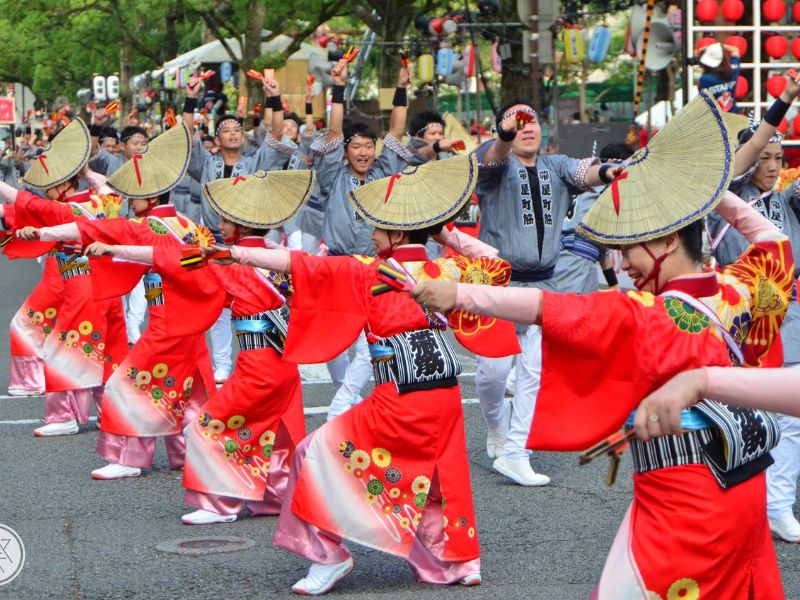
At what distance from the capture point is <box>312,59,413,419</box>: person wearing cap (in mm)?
8047

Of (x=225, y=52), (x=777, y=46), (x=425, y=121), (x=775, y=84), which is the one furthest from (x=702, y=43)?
(x=225, y=52)

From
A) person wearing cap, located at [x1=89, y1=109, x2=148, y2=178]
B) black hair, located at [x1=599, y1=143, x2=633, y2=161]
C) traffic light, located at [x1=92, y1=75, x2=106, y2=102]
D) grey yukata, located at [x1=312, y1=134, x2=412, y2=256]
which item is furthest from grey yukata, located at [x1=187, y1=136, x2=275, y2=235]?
traffic light, located at [x1=92, y1=75, x2=106, y2=102]

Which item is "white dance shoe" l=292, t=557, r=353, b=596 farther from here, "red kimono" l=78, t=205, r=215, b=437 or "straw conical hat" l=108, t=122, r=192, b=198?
"straw conical hat" l=108, t=122, r=192, b=198

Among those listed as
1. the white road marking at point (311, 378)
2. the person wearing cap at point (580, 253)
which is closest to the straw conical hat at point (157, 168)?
the person wearing cap at point (580, 253)

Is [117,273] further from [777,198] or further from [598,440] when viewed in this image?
[598,440]

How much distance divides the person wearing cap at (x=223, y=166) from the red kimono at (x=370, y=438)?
17.3 feet

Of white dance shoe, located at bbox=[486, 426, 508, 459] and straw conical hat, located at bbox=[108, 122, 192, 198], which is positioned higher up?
straw conical hat, located at bbox=[108, 122, 192, 198]

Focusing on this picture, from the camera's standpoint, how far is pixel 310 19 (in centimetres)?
2964

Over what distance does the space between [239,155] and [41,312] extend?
7.09 ft

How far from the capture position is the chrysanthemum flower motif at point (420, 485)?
5.25 meters

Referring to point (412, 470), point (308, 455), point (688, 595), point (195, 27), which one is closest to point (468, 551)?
point (412, 470)

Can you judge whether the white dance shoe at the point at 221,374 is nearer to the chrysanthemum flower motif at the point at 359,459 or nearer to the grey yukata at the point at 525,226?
the grey yukata at the point at 525,226

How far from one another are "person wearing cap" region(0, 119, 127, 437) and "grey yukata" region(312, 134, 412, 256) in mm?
1561

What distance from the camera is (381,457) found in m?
5.25
